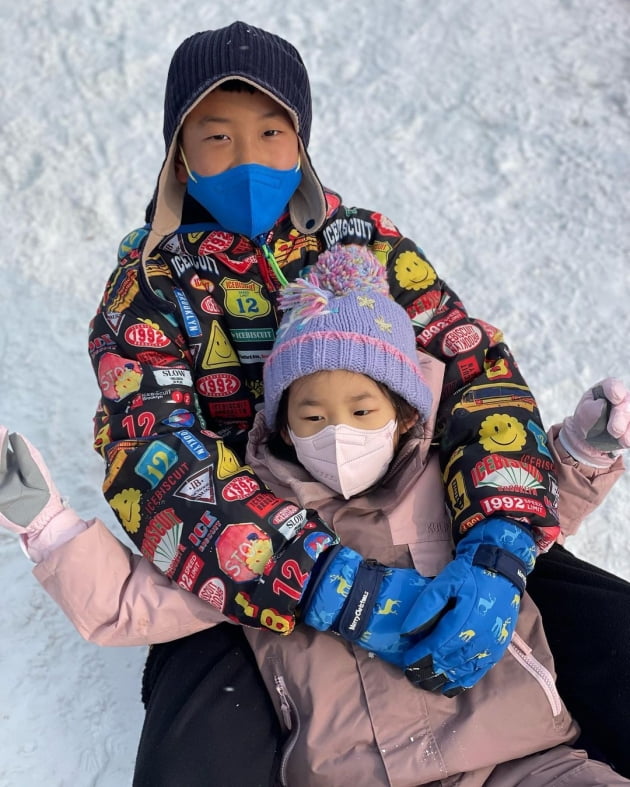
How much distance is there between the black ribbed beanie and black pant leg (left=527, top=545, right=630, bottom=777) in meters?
1.32

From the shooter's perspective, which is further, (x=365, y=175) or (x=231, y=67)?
(x=365, y=175)

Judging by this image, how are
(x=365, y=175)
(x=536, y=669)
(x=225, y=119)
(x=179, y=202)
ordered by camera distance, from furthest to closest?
(x=365, y=175) → (x=179, y=202) → (x=225, y=119) → (x=536, y=669)

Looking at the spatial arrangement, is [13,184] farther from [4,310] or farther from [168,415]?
[168,415]

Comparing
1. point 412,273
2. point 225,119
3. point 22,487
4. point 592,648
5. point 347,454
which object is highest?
point 225,119

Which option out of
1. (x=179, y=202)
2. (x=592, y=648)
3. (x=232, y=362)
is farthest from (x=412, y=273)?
(x=592, y=648)

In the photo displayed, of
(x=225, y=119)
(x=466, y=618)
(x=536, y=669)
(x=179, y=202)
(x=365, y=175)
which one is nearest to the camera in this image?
(x=466, y=618)

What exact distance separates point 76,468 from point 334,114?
7.03 feet

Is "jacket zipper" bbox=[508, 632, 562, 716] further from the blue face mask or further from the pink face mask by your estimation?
A: the blue face mask

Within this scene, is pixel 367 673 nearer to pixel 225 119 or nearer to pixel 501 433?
pixel 501 433

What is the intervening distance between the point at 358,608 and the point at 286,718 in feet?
1.01

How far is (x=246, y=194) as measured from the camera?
→ 6.39 feet

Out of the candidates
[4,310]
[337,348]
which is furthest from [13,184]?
[337,348]

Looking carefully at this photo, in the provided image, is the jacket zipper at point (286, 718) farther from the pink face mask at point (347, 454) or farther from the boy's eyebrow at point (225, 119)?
the boy's eyebrow at point (225, 119)

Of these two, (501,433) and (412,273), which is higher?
(412,273)
